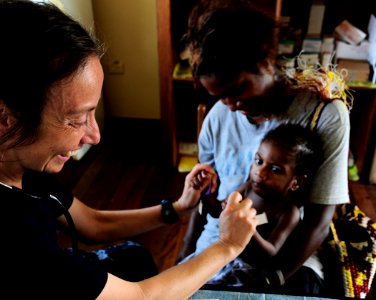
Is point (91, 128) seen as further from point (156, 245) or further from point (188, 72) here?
point (188, 72)

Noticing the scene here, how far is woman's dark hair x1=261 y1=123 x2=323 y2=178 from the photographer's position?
4.10 feet

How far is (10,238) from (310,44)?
2031 millimetres

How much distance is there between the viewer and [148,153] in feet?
9.66

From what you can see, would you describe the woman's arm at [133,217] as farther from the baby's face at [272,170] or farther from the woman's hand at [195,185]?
the baby's face at [272,170]

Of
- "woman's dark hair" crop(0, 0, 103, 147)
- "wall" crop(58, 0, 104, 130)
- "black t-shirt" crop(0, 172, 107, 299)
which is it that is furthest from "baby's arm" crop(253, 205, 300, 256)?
"wall" crop(58, 0, 104, 130)

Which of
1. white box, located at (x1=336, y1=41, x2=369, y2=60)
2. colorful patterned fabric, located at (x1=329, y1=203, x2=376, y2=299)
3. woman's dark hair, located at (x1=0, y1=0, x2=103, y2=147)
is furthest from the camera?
white box, located at (x1=336, y1=41, x2=369, y2=60)

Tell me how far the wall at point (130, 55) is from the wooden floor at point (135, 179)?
0.13m

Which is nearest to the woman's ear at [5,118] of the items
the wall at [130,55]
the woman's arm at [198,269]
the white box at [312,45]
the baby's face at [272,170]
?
the woman's arm at [198,269]

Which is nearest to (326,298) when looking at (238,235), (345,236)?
(238,235)

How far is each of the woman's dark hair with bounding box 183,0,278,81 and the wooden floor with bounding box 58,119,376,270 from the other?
3.73 ft

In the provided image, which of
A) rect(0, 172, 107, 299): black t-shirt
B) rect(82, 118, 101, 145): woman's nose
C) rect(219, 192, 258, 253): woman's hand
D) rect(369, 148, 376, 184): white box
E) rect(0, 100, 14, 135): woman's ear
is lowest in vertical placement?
rect(369, 148, 376, 184): white box

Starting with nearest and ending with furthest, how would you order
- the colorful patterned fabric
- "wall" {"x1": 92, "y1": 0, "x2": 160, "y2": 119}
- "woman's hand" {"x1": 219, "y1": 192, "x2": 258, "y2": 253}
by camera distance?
"woman's hand" {"x1": 219, "y1": 192, "x2": 258, "y2": 253} < the colorful patterned fabric < "wall" {"x1": 92, "y1": 0, "x2": 160, "y2": 119}

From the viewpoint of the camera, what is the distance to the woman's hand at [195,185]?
131cm

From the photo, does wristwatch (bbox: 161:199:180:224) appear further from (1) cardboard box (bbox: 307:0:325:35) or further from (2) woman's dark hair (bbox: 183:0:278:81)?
(1) cardboard box (bbox: 307:0:325:35)
